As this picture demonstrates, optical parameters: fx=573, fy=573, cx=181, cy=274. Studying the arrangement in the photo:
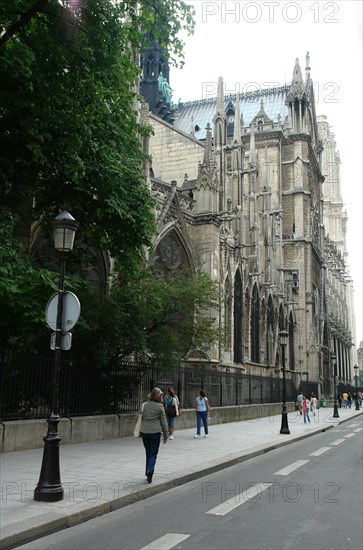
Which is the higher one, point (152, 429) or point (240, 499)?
point (152, 429)

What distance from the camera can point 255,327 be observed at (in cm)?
4172

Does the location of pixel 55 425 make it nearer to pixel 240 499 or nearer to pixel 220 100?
pixel 240 499

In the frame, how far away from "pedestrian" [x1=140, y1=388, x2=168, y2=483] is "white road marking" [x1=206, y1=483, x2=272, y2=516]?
1.43m

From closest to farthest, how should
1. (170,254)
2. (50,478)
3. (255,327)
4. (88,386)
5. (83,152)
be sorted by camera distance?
(50,478) < (83,152) < (88,386) < (170,254) < (255,327)

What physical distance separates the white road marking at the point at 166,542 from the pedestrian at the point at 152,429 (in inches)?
111

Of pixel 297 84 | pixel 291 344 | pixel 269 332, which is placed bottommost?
pixel 291 344

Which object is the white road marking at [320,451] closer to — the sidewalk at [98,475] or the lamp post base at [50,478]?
the sidewalk at [98,475]

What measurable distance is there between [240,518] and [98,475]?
3477 mm

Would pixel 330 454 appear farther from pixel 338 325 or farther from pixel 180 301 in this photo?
pixel 338 325

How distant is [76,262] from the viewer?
15969 mm

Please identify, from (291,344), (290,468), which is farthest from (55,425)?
(291,344)

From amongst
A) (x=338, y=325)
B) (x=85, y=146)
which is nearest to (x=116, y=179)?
(x=85, y=146)

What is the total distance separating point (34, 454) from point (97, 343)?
4.50 metres

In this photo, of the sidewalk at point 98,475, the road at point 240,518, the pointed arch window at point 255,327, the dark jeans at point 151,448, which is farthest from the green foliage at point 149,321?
the pointed arch window at point 255,327
